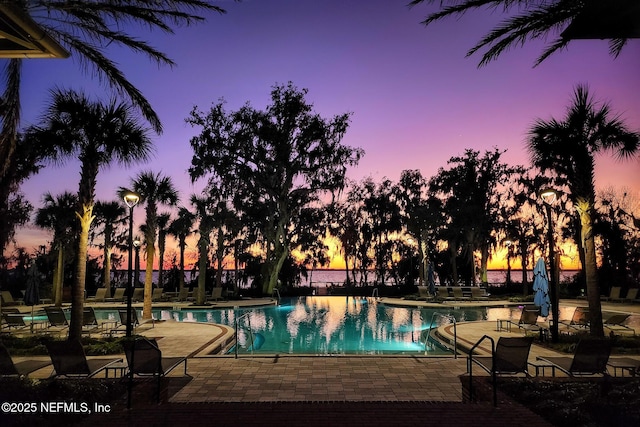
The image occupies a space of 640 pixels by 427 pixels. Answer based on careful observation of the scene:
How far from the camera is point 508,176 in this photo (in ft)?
123

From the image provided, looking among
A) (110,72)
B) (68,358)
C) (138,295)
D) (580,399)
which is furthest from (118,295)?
(580,399)

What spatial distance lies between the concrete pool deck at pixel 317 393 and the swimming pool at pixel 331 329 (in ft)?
5.03

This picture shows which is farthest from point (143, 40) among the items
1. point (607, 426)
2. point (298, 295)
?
point (298, 295)

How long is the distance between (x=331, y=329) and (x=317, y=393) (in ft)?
32.9

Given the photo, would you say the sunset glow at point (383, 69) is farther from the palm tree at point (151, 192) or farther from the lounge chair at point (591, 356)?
the lounge chair at point (591, 356)

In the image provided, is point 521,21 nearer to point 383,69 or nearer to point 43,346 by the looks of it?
point 383,69

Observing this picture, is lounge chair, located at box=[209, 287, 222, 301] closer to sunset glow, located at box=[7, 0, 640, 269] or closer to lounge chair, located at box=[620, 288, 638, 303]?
sunset glow, located at box=[7, 0, 640, 269]

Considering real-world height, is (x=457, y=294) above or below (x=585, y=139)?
below

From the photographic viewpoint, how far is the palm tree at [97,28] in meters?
7.63

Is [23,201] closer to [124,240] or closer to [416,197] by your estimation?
[124,240]

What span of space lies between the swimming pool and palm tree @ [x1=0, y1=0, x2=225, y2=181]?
20.4ft

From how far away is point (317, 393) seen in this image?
22.2 feet

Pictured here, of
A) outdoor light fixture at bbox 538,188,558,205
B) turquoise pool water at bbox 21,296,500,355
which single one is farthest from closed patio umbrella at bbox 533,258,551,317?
outdoor light fixture at bbox 538,188,558,205

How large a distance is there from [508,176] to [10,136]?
36.9m
